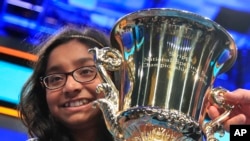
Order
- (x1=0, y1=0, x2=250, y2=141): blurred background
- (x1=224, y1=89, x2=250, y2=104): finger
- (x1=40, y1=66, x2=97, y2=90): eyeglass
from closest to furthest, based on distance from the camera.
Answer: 1. (x1=224, y1=89, x2=250, y2=104): finger
2. (x1=40, y1=66, x2=97, y2=90): eyeglass
3. (x1=0, y1=0, x2=250, y2=141): blurred background

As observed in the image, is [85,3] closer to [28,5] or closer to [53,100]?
[28,5]

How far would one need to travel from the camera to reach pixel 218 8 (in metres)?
2.25

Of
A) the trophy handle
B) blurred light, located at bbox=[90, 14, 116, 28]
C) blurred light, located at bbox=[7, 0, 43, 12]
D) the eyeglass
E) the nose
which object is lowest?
the trophy handle

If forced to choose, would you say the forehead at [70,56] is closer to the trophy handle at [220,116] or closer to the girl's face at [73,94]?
the girl's face at [73,94]

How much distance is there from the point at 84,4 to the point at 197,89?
4.40 ft

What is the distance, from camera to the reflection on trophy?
0.92m

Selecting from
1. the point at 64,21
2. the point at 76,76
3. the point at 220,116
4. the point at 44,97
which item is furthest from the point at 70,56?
the point at 64,21

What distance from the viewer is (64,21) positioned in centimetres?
220

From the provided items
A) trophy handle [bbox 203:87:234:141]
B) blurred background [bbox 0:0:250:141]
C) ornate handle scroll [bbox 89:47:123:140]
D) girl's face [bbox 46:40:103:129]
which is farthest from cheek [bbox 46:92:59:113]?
blurred background [bbox 0:0:250:141]

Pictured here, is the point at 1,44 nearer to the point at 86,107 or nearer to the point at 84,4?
the point at 84,4

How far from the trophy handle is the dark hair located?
0.31 m

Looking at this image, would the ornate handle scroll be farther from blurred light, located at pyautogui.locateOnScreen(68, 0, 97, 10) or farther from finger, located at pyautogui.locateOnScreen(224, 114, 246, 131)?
blurred light, located at pyautogui.locateOnScreen(68, 0, 97, 10)

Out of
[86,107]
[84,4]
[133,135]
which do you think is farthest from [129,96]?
[84,4]

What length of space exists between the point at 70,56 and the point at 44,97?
0.21 m
